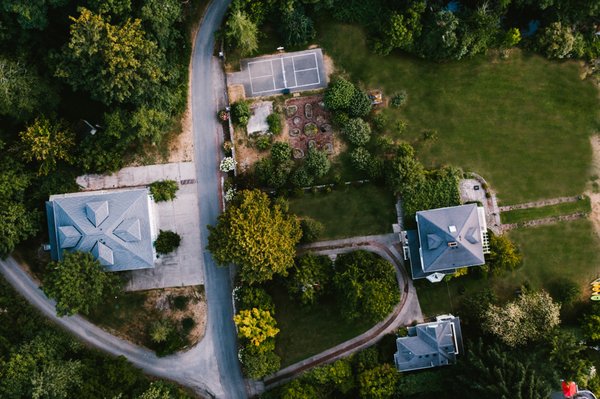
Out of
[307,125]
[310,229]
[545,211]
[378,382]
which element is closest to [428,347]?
[378,382]

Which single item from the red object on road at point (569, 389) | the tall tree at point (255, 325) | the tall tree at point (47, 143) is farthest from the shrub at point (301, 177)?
the red object on road at point (569, 389)

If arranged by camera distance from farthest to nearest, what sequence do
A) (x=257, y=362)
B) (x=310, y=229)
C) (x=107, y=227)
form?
(x=310, y=229), (x=107, y=227), (x=257, y=362)

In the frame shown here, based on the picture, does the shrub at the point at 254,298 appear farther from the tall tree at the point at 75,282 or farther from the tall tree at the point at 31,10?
the tall tree at the point at 31,10

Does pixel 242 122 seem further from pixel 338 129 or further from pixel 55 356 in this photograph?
pixel 55 356

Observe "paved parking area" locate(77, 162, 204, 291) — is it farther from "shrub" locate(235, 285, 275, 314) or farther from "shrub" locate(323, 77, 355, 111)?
"shrub" locate(323, 77, 355, 111)

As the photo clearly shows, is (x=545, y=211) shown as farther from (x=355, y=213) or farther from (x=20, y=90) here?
(x=20, y=90)
